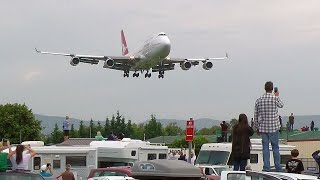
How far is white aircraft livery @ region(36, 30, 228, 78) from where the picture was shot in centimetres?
7900

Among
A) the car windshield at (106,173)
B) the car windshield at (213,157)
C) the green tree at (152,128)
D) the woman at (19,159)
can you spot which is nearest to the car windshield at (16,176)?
the woman at (19,159)

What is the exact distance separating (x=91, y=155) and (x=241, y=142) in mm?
12984

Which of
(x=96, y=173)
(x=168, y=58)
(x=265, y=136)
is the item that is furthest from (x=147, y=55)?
(x=265, y=136)

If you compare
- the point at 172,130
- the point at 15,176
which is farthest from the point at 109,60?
the point at 172,130

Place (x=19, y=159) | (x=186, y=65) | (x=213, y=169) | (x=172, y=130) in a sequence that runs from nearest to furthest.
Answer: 1. (x=19, y=159)
2. (x=213, y=169)
3. (x=186, y=65)
4. (x=172, y=130)

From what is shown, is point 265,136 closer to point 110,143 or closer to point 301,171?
point 301,171

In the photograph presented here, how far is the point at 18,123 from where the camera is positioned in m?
101

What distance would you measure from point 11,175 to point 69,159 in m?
14.6

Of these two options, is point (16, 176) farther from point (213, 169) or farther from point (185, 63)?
point (185, 63)

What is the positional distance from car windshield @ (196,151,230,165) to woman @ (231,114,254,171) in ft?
32.3

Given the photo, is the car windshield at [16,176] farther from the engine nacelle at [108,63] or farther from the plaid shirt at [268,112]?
the engine nacelle at [108,63]

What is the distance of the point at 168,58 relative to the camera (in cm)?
8425

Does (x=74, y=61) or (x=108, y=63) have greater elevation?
(x=108, y=63)

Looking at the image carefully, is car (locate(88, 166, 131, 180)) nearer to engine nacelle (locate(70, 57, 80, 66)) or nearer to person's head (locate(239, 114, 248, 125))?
person's head (locate(239, 114, 248, 125))
